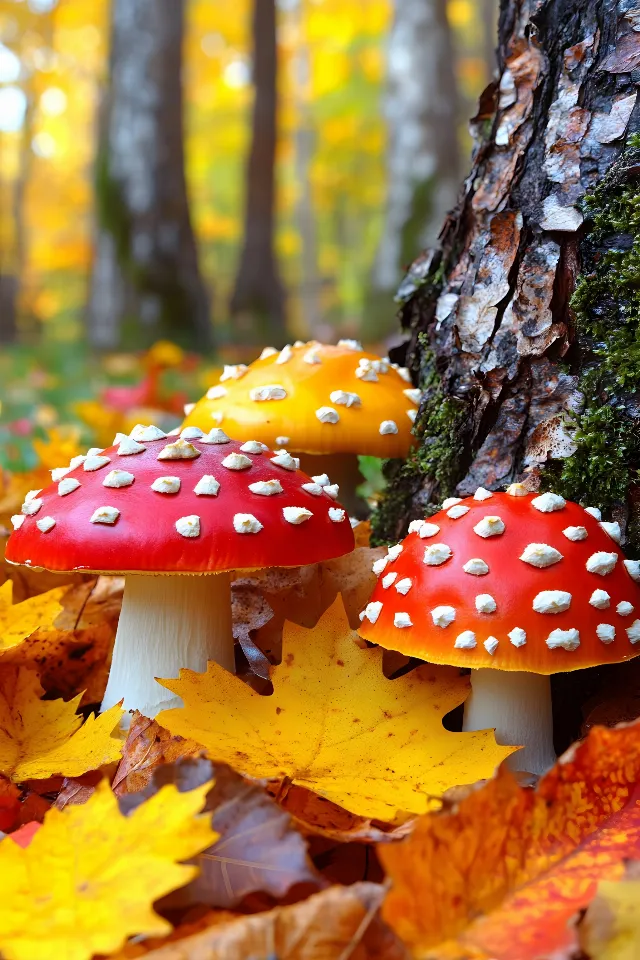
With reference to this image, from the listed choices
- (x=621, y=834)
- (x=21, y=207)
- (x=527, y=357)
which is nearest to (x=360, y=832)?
(x=621, y=834)

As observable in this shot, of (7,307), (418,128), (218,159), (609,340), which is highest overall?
(418,128)

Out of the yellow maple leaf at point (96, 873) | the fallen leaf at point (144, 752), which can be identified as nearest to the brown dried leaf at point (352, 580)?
the fallen leaf at point (144, 752)

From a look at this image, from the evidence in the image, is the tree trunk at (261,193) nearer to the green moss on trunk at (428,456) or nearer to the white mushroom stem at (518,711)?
the green moss on trunk at (428,456)

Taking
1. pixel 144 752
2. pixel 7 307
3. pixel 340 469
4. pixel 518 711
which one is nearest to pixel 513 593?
pixel 518 711

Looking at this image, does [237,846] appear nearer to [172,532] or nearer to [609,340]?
[172,532]

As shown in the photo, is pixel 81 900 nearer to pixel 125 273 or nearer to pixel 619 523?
pixel 619 523
